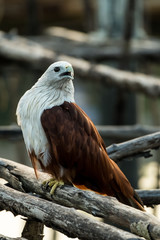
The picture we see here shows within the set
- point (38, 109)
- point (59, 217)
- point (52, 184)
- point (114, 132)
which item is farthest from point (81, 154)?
point (114, 132)

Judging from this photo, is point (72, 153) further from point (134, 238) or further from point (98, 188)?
point (134, 238)

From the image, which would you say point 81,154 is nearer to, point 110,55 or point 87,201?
point 87,201

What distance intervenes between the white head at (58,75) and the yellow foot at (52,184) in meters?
0.64

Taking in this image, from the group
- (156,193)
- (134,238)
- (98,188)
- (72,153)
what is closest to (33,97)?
(72,153)

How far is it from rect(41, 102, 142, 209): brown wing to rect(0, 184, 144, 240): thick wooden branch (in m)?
0.43

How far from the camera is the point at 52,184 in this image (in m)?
3.08

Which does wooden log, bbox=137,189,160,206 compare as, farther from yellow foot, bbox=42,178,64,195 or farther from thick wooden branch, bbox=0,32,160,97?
thick wooden branch, bbox=0,32,160,97

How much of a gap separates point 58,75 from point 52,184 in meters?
0.71

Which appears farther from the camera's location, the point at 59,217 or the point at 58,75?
the point at 58,75

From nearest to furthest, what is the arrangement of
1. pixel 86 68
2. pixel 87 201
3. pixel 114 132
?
pixel 87 201 < pixel 114 132 < pixel 86 68

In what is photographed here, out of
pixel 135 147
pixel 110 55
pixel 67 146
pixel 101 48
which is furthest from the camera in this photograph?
pixel 101 48

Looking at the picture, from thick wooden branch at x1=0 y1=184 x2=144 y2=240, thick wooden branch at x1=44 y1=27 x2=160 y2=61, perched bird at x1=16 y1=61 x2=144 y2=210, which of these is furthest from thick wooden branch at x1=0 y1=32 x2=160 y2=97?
thick wooden branch at x1=0 y1=184 x2=144 y2=240

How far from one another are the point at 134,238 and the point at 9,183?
132 centimetres

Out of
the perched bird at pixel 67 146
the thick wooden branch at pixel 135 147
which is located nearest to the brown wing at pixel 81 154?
the perched bird at pixel 67 146
